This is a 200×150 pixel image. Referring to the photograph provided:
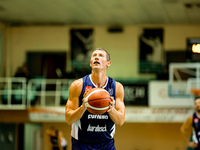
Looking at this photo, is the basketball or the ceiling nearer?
the basketball

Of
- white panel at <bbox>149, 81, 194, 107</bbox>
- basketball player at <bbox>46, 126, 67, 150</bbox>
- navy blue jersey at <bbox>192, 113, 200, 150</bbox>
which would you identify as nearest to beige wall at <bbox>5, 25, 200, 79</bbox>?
white panel at <bbox>149, 81, 194, 107</bbox>

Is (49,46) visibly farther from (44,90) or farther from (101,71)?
(101,71)

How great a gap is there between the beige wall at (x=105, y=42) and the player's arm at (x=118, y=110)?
429 inches

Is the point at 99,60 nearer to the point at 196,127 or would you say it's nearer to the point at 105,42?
the point at 196,127

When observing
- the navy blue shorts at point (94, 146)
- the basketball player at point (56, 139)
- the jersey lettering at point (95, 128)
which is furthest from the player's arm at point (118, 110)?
the basketball player at point (56, 139)

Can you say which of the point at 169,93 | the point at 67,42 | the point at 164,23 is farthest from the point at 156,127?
the point at 67,42

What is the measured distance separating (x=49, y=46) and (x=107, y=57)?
12.2 meters

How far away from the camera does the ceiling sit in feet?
40.9

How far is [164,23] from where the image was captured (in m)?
15.1

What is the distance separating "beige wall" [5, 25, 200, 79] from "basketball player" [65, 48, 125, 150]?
10.9 metres

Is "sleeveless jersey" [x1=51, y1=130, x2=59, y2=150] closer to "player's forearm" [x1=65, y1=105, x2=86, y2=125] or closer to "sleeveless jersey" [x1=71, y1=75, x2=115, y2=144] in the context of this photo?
"sleeveless jersey" [x1=71, y1=75, x2=115, y2=144]

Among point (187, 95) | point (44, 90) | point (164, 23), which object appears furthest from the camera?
point (164, 23)

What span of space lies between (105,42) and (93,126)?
11.8 metres

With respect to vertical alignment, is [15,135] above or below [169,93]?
below
